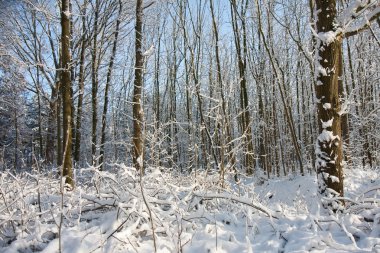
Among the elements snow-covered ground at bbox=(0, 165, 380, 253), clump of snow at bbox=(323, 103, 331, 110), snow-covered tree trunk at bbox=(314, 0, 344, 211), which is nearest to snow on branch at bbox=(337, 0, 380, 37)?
snow-covered tree trunk at bbox=(314, 0, 344, 211)

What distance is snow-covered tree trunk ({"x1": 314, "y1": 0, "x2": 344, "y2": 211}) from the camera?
4.32m

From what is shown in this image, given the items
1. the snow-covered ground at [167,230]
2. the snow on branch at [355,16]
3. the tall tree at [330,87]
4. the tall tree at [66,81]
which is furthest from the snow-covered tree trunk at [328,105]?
the tall tree at [66,81]

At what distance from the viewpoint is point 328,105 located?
171 inches

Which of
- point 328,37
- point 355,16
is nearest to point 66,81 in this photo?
point 328,37

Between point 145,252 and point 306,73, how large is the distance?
81.3ft

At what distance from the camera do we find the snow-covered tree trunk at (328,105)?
432 cm

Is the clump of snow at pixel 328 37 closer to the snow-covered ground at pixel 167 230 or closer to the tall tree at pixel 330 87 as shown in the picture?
the tall tree at pixel 330 87

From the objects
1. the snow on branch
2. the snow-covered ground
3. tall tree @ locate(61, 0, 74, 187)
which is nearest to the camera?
the snow-covered ground

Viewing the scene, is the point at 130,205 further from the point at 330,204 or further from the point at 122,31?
the point at 122,31

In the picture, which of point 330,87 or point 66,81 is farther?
point 66,81

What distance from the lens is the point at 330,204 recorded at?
4211 millimetres

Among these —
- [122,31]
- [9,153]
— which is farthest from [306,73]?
[9,153]

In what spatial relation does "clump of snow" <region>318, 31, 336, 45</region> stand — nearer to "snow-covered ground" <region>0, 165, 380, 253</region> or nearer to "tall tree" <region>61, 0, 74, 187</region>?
"snow-covered ground" <region>0, 165, 380, 253</region>

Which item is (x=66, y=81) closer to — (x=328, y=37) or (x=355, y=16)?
(x=328, y=37)
